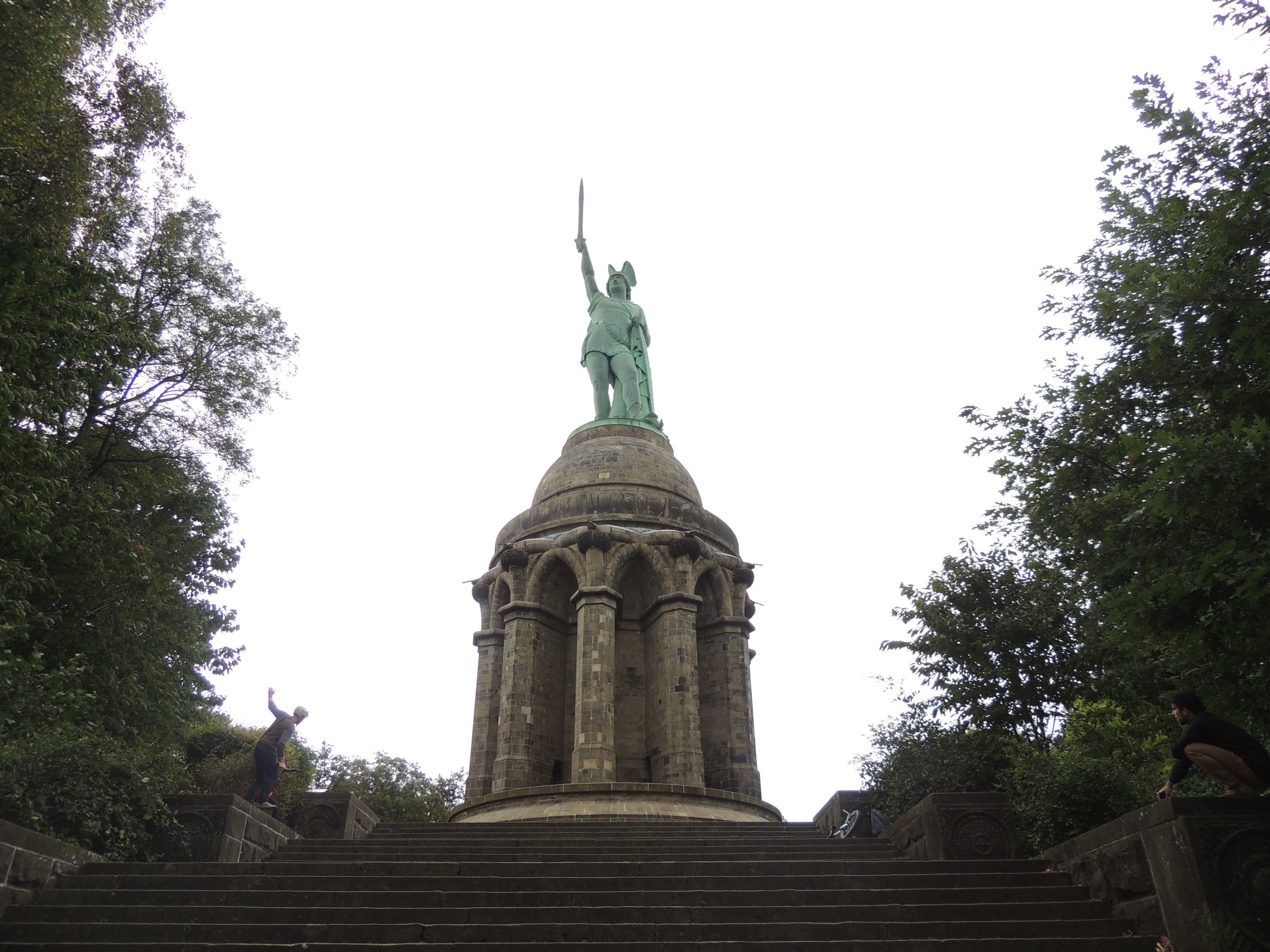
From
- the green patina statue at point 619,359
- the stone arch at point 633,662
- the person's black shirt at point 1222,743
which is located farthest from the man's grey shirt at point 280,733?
the green patina statue at point 619,359

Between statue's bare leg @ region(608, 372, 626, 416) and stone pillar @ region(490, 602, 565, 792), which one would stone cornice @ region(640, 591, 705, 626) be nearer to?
stone pillar @ region(490, 602, 565, 792)

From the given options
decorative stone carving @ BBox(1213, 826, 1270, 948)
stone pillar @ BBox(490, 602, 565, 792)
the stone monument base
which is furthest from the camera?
stone pillar @ BBox(490, 602, 565, 792)

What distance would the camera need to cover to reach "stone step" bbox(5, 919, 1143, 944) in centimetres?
691

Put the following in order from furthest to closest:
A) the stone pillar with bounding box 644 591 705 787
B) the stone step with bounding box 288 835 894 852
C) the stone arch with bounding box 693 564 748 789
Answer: the stone arch with bounding box 693 564 748 789, the stone pillar with bounding box 644 591 705 787, the stone step with bounding box 288 835 894 852

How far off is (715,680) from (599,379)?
30.9 feet

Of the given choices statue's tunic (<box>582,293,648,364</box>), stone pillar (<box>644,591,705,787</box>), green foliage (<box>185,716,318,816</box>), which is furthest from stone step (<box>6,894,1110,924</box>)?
statue's tunic (<box>582,293,648,364</box>)

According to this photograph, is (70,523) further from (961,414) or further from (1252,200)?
(1252,200)

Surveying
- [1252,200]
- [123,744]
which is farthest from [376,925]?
[1252,200]

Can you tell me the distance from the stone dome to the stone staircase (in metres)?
11.7

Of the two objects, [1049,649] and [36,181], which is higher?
[36,181]

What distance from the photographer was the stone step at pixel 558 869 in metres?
8.41

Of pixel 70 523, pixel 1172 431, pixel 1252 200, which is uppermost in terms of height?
pixel 1252 200

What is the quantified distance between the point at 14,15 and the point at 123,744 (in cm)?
884

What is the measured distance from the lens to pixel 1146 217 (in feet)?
35.7
